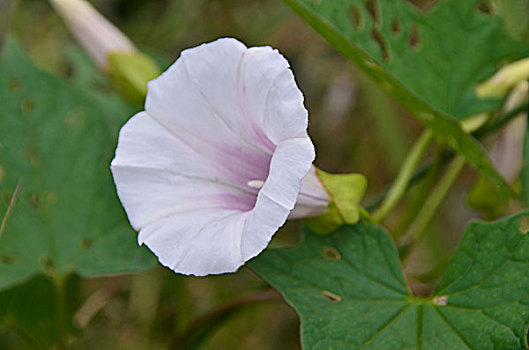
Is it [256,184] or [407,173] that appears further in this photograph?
[407,173]

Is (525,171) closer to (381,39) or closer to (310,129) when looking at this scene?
(381,39)

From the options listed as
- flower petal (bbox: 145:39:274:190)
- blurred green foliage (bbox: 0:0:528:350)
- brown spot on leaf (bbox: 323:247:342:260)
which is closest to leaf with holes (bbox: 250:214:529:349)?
brown spot on leaf (bbox: 323:247:342:260)

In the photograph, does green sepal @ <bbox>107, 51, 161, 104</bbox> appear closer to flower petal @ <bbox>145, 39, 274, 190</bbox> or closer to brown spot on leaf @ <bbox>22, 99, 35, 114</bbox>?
brown spot on leaf @ <bbox>22, 99, 35, 114</bbox>

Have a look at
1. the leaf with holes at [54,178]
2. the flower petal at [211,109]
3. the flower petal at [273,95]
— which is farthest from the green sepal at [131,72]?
the flower petal at [273,95]

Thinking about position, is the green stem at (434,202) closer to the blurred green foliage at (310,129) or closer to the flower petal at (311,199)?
the blurred green foliage at (310,129)

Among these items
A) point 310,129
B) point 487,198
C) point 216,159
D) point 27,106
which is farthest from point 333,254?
point 310,129

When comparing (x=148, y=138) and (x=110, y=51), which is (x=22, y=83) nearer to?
(x=110, y=51)
